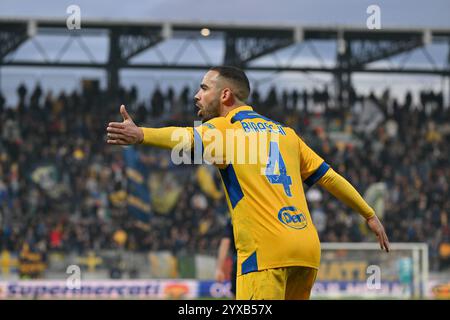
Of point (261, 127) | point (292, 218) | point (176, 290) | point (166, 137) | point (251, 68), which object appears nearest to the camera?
point (166, 137)

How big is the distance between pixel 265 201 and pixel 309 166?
0.63 metres

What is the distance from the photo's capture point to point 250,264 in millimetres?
5293

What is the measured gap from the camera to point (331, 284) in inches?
931

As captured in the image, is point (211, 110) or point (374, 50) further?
point (374, 50)

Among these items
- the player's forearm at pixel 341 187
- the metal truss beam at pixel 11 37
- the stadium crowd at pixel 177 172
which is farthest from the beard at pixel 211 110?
the metal truss beam at pixel 11 37

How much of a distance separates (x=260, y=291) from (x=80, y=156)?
24494mm

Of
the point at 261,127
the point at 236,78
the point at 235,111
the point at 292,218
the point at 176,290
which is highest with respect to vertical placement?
the point at 236,78

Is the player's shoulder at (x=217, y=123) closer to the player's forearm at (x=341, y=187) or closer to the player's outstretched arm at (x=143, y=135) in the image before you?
the player's outstretched arm at (x=143, y=135)

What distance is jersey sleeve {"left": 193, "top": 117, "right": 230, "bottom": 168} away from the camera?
205 inches

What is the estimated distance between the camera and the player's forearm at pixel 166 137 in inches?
199

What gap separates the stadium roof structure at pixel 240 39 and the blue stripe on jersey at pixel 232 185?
Result: 26486 mm

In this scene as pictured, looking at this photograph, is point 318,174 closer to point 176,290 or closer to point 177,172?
point 176,290

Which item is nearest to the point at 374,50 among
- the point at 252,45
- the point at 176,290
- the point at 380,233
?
the point at 252,45

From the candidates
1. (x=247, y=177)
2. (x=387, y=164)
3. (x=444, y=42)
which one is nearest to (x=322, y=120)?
(x=387, y=164)
